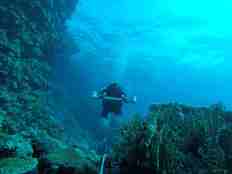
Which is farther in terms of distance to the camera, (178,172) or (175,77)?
(175,77)

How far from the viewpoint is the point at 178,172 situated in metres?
3.39

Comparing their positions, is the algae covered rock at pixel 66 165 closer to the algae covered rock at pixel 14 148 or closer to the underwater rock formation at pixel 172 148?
the underwater rock formation at pixel 172 148

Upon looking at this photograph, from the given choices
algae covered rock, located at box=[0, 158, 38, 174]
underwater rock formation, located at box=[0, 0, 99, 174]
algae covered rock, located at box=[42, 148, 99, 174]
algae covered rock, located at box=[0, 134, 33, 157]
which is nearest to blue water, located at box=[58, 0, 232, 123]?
underwater rock formation, located at box=[0, 0, 99, 174]

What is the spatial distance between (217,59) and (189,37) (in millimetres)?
11178

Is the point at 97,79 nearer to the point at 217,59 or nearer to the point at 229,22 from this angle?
the point at 217,59

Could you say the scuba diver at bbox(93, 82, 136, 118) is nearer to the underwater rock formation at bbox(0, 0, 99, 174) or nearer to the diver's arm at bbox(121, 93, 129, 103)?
the diver's arm at bbox(121, 93, 129, 103)

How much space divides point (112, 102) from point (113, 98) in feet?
0.68

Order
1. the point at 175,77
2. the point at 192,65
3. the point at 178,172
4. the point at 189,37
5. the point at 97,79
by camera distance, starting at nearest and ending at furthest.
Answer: the point at 178,172 → the point at 189,37 → the point at 192,65 → the point at 97,79 → the point at 175,77

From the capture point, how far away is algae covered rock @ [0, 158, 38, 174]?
2918 mm

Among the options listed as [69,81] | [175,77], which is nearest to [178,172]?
[69,81]

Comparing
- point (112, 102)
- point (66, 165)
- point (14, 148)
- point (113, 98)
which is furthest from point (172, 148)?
point (112, 102)

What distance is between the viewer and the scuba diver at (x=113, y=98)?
28.4 ft

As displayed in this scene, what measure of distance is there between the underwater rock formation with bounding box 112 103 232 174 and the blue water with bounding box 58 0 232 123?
872 inches

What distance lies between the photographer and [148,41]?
35250 millimetres
